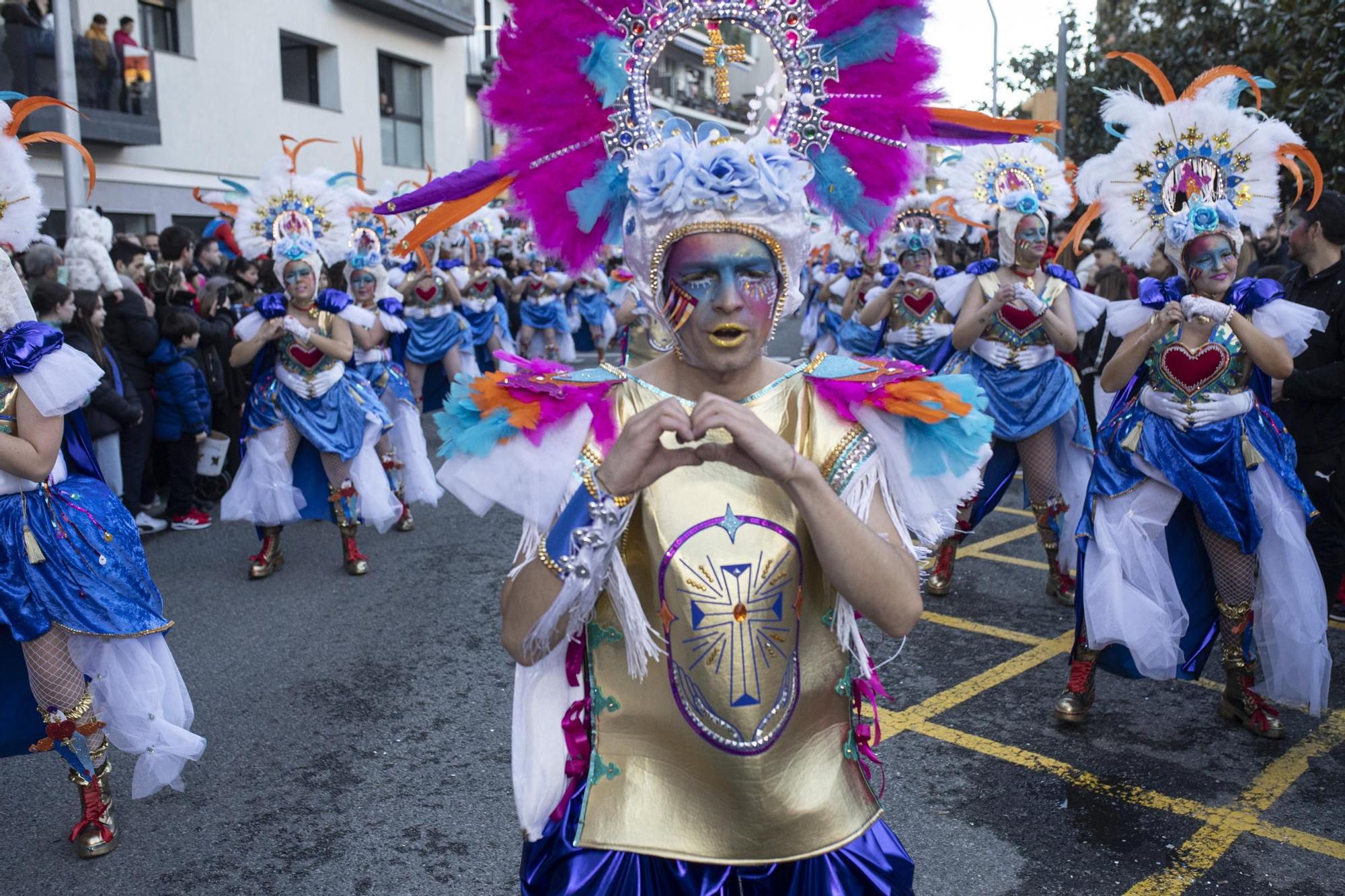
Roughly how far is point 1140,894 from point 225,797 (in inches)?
124

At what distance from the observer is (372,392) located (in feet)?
24.9

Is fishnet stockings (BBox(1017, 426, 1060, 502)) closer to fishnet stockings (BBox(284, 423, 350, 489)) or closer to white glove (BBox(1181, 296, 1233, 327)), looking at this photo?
white glove (BBox(1181, 296, 1233, 327))

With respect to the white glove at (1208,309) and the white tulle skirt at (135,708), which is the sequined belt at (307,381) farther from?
the white glove at (1208,309)

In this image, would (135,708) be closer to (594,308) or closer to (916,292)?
(916,292)

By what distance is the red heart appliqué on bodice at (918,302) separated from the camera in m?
8.55

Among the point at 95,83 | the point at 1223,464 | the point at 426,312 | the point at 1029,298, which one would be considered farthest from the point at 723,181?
the point at 95,83

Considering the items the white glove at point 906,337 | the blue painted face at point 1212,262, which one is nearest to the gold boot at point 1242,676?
the blue painted face at point 1212,262

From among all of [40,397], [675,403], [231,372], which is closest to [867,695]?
[675,403]

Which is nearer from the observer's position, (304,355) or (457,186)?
(457,186)

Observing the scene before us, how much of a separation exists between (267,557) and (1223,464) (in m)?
5.38

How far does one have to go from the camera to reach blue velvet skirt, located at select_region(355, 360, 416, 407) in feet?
26.6

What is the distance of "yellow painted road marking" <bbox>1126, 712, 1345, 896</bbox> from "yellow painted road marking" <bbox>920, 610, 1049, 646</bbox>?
54.6 inches

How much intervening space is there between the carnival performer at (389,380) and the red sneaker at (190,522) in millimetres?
1450

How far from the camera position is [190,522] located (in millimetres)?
8586
